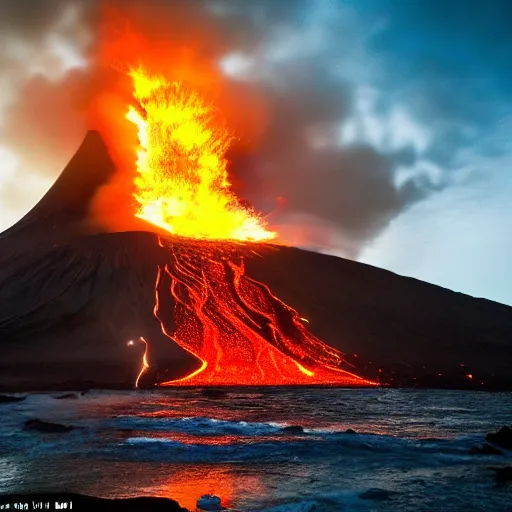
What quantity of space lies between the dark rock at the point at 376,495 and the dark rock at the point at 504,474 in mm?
2866

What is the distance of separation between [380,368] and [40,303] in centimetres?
3048

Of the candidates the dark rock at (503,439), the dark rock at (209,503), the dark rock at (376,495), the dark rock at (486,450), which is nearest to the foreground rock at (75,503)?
the dark rock at (209,503)

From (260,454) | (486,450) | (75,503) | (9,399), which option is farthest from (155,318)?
(75,503)

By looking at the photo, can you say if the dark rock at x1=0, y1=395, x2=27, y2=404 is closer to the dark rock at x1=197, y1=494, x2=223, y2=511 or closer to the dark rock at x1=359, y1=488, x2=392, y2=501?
the dark rock at x1=197, y1=494, x2=223, y2=511

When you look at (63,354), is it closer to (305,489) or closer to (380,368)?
(380,368)

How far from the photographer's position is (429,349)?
158 feet

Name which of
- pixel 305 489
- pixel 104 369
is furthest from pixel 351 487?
pixel 104 369

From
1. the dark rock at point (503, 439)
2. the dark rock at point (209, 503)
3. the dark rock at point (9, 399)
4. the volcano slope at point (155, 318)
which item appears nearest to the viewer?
the dark rock at point (209, 503)

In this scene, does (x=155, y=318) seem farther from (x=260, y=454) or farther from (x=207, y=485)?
(x=207, y=485)

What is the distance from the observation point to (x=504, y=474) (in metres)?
11.9

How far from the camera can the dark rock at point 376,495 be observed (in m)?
9.87

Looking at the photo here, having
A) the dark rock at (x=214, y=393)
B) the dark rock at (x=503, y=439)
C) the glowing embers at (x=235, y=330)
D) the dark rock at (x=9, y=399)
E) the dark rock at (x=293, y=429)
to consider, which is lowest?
the dark rock at (x=9, y=399)

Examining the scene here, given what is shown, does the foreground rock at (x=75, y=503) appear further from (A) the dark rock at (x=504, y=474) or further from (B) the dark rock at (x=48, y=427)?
(B) the dark rock at (x=48, y=427)

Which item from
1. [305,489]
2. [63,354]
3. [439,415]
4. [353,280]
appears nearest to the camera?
[305,489]
